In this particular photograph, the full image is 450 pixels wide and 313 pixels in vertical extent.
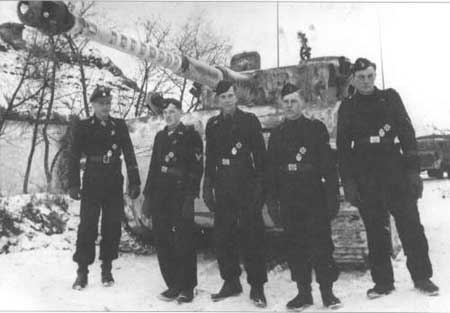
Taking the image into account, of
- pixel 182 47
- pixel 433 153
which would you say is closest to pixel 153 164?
pixel 433 153

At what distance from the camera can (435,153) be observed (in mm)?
9172

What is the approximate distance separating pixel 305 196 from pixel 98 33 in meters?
2.03

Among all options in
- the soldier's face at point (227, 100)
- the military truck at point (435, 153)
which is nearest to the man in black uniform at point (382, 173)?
the soldier's face at point (227, 100)

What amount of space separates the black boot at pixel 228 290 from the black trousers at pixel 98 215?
112cm

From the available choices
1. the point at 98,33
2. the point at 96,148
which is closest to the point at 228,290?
the point at 96,148

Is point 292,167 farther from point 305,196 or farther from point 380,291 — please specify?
point 380,291

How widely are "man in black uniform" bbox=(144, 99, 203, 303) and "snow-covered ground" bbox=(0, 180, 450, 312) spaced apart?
0.70 ft

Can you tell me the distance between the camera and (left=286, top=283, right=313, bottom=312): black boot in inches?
137

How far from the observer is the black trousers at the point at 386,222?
11.5 ft

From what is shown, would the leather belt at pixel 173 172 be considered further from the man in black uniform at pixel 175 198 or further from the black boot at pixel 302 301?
the black boot at pixel 302 301

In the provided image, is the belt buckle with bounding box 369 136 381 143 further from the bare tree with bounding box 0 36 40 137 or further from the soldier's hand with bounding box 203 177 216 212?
the bare tree with bounding box 0 36 40 137

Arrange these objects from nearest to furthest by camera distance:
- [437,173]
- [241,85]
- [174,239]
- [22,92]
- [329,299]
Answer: [329,299], [174,239], [241,85], [437,173], [22,92]

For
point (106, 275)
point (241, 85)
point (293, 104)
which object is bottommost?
point (106, 275)

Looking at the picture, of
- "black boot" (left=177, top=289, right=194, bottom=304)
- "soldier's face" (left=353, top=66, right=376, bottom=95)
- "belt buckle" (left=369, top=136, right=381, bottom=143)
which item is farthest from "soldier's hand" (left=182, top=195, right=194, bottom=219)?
"soldier's face" (left=353, top=66, right=376, bottom=95)
